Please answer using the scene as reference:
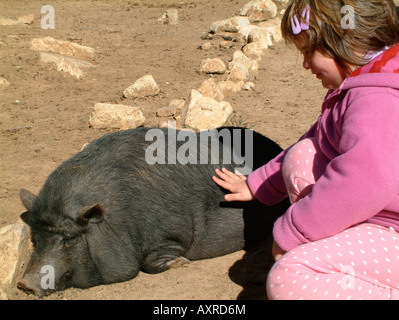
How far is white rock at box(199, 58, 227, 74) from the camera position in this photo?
21.3ft

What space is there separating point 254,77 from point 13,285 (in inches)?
173

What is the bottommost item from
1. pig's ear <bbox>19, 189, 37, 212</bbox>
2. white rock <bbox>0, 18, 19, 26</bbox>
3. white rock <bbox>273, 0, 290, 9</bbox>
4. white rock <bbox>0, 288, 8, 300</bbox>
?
white rock <bbox>0, 288, 8, 300</bbox>

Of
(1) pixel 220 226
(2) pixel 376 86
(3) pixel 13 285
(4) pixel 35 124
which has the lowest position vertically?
(3) pixel 13 285

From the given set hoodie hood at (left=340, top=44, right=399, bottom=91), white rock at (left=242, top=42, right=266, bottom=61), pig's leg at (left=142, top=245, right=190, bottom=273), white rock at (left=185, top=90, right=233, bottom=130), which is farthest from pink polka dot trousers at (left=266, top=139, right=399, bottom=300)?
white rock at (left=242, top=42, right=266, bottom=61)

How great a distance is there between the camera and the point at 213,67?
6516 mm

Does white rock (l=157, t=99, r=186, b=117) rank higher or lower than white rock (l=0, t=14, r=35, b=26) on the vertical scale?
lower

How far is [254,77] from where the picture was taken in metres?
6.38

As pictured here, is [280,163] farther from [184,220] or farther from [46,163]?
[46,163]

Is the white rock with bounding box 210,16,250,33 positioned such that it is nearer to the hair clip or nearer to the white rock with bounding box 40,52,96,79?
the white rock with bounding box 40,52,96,79

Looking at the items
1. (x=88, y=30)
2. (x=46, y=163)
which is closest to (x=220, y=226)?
(x=46, y=163)

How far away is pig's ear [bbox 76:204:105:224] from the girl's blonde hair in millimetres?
1453

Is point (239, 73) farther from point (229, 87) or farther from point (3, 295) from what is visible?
point (3, 295)

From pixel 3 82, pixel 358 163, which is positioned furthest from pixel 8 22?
pixel 358 163

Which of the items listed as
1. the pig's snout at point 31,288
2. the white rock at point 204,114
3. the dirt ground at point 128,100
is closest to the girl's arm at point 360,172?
the dirt ground at point 128,100
